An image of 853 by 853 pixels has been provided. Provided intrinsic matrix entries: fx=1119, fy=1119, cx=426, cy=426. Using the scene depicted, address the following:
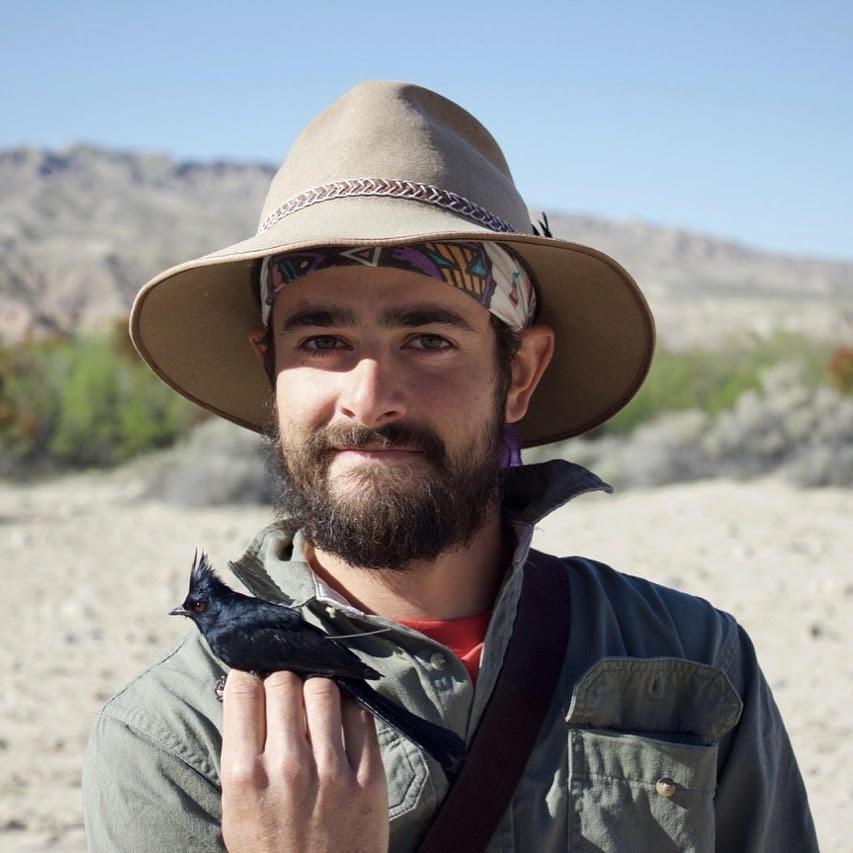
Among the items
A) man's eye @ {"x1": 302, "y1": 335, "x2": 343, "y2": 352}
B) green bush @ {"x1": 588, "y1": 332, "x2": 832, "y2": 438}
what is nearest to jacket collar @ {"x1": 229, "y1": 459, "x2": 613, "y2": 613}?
man's eye @ {"x1": 302, "y1": 335, "x2": 343, "y2": 352}

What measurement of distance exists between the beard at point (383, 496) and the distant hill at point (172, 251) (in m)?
0.68

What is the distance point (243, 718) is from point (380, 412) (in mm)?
611

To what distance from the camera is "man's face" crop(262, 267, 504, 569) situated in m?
1.90

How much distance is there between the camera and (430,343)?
77.6 inches

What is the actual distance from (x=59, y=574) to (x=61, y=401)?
839 cm

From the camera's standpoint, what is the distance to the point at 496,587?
2.15 meters

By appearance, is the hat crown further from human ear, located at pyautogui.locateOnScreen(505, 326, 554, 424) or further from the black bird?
the black bird

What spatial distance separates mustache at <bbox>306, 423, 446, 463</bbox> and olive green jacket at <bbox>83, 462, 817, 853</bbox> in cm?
23

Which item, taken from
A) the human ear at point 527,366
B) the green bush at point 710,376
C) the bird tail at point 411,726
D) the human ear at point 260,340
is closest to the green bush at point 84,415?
the green bush at point 710,376

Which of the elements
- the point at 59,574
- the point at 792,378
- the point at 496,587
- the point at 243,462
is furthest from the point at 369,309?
the point at 792,378

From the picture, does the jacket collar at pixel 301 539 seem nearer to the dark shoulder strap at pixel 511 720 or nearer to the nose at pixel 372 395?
the dark shoulder strap at pixel 511 720

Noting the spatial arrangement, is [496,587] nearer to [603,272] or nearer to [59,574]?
[603,272]

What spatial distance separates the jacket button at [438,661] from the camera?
1796mm

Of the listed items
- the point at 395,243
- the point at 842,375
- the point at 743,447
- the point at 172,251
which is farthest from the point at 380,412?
the point at 172,251
